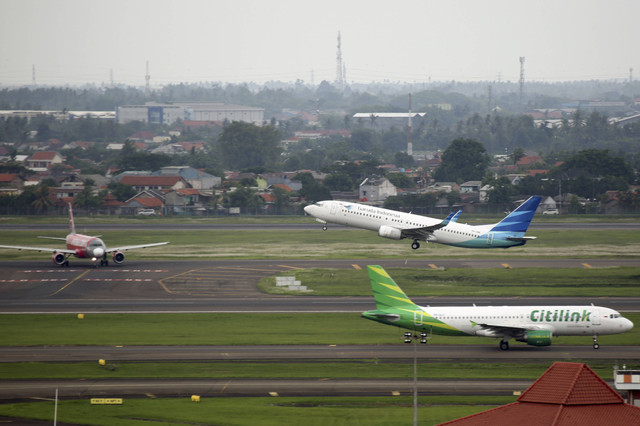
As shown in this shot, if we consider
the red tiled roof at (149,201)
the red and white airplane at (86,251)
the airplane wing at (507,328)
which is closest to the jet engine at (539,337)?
the airplane wing at (507,328)

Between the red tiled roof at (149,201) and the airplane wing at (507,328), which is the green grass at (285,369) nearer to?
the airplane wing at (507,328)

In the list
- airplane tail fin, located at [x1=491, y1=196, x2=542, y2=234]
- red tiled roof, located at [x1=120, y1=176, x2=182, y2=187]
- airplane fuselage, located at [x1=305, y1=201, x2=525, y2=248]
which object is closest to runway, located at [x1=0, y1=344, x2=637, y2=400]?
airplane tail fin, located at [x1=491, y1=196, x2=542, y2=234]

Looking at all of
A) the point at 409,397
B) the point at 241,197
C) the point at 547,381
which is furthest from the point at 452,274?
the point at 241,197

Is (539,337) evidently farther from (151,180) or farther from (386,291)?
(151,180)

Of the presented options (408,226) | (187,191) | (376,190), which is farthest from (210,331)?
(376,190)

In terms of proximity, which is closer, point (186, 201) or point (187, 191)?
point (186, 201)
